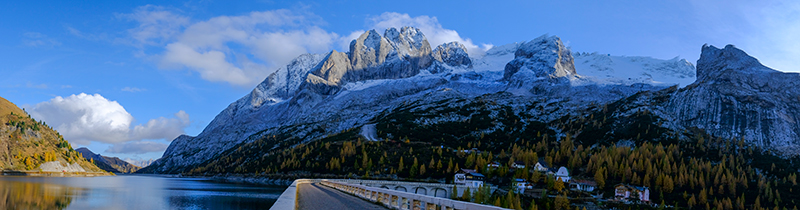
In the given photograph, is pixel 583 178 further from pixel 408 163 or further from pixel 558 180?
pixel 408 163

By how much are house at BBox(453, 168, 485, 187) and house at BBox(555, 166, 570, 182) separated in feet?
79.5

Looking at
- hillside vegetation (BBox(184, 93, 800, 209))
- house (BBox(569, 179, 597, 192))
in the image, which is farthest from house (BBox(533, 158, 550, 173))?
house (BBox(569, 179, 597, 192))

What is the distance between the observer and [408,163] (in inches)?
6929

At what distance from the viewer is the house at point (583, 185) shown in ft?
464

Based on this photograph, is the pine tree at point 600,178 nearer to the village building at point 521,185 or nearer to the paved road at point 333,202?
the village building at point 521,185

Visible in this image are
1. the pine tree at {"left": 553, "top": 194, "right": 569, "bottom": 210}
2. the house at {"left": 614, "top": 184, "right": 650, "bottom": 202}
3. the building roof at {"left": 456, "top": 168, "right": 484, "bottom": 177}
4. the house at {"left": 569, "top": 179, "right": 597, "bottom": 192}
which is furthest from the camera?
the building roof at {"left": 456, "top": 168, "right": 484, "bottom": 177}

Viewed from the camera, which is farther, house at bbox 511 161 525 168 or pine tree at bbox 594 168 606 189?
house at bbox 511 161 525 168

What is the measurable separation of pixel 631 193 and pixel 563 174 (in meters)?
25.4

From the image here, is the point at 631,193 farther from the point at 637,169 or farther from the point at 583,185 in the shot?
the point at 637,169

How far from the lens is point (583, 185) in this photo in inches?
5635

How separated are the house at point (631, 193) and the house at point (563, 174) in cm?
1804

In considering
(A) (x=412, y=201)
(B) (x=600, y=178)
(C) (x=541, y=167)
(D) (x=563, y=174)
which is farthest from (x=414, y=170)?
(A) (x=412, y=201)

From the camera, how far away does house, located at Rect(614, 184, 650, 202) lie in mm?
131725

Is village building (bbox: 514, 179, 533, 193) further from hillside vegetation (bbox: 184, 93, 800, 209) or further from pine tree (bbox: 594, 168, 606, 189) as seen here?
pine tree (bbox: 594, 168, 606, 189)
